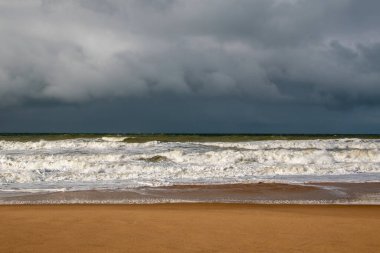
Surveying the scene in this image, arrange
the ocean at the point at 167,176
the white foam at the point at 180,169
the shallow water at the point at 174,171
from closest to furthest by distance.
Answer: the ocean at the point at 167,176 < the shallow water at the point at 174,171 < the white foam at the point at 180,169

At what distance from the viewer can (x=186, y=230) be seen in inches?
289

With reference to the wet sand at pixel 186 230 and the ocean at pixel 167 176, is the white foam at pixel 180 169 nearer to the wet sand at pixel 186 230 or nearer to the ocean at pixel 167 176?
the ocean at pixel 167 176

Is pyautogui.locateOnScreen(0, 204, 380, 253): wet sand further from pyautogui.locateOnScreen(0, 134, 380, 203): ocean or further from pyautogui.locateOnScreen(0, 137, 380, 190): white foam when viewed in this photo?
pyautogui.locateOnScreen(0, 137, 380, 190): white foam

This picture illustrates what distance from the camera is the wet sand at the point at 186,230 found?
6324 millimetres

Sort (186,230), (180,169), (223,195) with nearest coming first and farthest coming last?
(186,230) → (223,195) → (180,169)

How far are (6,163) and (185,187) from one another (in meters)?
11.9

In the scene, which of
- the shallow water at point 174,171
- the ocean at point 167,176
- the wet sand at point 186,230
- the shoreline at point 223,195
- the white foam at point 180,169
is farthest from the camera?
the white foam at point 180,169

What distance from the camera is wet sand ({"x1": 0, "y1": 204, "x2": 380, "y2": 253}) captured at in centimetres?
632

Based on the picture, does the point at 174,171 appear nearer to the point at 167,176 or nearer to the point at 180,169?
the point at 180,169

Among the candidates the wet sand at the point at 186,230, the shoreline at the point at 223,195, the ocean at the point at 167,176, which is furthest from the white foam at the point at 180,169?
the wet sand at the point at 186,230

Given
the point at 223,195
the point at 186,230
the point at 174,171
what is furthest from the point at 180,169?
the point at 186,230

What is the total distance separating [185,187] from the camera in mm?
13969

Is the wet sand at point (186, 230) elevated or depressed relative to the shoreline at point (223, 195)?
elevated

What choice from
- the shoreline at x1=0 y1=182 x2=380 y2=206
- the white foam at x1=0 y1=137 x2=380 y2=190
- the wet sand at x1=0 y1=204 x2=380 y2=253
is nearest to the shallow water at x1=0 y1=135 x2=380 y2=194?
the white foam at x1=0 y1=137 x2=380 y2=190
